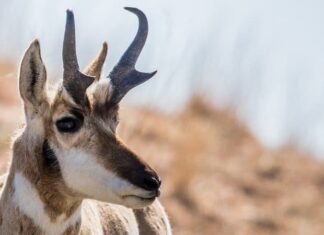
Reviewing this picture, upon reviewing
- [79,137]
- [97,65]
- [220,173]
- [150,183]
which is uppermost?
[220,173]

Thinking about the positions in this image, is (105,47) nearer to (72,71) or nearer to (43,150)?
(72,71)

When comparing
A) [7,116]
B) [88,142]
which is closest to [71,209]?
[88,142]

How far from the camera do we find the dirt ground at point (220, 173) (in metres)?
14.8

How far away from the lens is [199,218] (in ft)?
48.7

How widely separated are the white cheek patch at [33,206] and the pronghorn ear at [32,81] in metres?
0.44

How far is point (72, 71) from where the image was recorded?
6812 mm

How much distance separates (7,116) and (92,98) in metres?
6.04

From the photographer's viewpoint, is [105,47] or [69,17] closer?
[69,17]

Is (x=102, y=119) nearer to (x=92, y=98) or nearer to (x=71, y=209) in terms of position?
(x=92, y=98)

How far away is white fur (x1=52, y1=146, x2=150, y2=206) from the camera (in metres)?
6.53

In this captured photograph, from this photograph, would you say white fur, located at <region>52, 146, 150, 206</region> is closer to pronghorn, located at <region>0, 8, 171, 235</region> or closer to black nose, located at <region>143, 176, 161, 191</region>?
pronghorn, located at <region>0, 8, 171, 235</region>

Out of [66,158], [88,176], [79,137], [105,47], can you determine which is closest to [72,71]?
[79,137]

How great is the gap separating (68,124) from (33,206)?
54 cm

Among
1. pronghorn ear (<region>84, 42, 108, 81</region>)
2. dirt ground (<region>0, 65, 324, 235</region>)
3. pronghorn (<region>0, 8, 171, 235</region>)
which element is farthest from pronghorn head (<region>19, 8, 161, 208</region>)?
dirt ground (<region>0, 65, 324, 235</region>)
